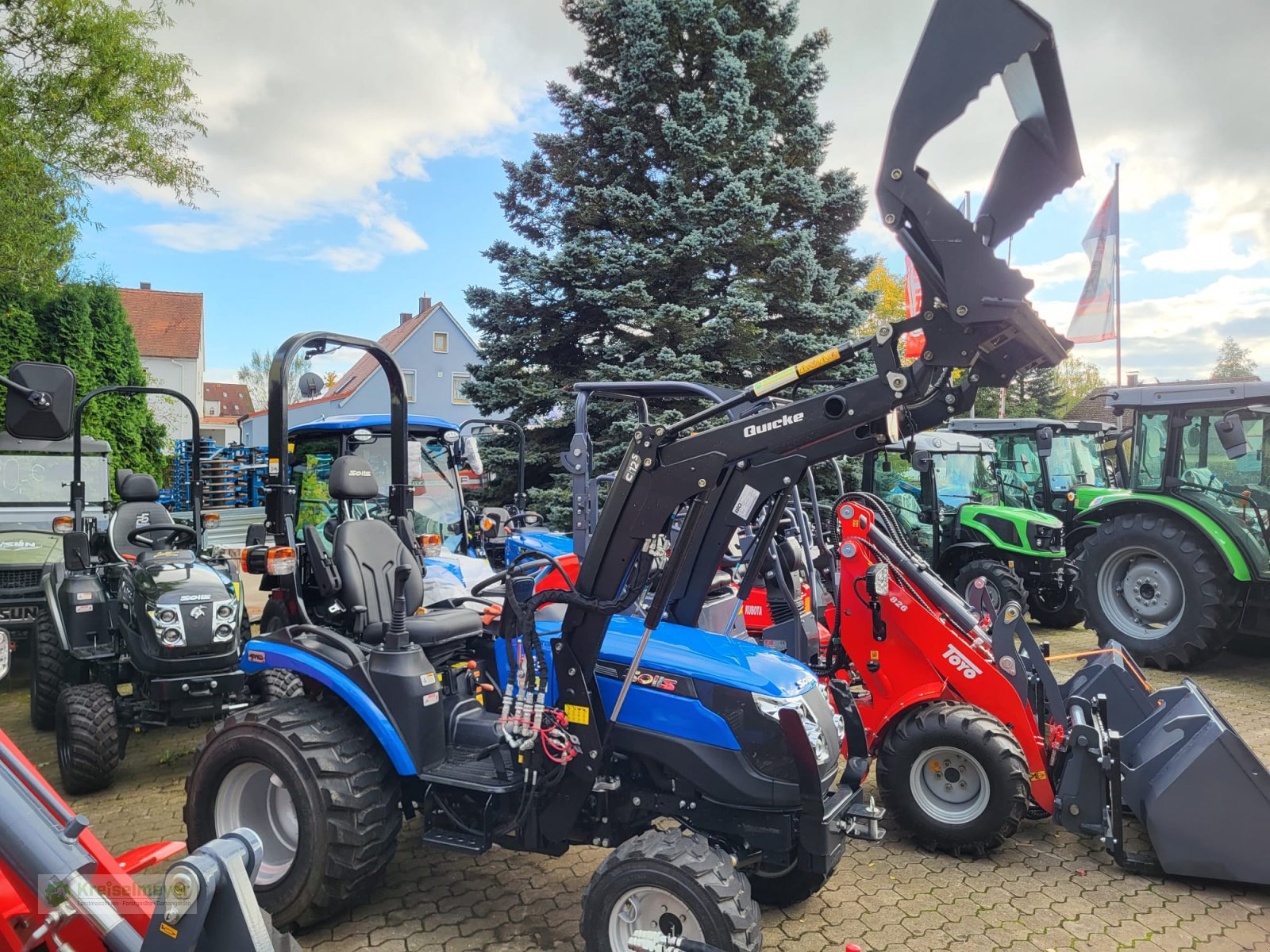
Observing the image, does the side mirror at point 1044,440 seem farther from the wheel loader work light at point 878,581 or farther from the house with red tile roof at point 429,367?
the house with red tile roof at point 429,367

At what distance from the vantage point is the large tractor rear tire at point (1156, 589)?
6957 millimetres

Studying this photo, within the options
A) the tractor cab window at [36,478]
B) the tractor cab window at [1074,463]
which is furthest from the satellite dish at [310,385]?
the tractor cab window at [1074,463]

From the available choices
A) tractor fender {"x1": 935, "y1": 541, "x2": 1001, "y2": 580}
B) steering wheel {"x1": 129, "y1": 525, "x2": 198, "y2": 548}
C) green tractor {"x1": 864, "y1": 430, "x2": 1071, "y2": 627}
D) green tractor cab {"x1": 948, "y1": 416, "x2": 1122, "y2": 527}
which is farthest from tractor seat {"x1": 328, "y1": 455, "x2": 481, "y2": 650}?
green tractor cab {"x1": 948, "y1": 416, "x2": 1122, "y2": 527}

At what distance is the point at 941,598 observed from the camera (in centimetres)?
440

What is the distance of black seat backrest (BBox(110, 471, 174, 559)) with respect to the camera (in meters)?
6.55

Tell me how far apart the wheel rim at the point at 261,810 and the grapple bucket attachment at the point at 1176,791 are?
328 centimetres

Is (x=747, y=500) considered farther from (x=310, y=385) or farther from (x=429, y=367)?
(x=429, y=367)

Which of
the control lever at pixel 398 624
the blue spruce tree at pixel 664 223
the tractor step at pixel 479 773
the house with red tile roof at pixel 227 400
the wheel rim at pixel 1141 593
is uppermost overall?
the house with red tile roof at pixel 227 400

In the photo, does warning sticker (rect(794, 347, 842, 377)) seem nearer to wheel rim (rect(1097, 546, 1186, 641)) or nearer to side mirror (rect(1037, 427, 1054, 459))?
wheel rim (rect(1097, 546, 1186, 641))

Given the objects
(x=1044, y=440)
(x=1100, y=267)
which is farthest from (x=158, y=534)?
(x=1100, y=267)

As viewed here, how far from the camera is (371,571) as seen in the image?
14.0 feet

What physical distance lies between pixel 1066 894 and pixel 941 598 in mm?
1412

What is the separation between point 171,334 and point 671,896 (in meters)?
40.2

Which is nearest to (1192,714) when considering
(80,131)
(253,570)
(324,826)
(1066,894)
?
(1066,894)
